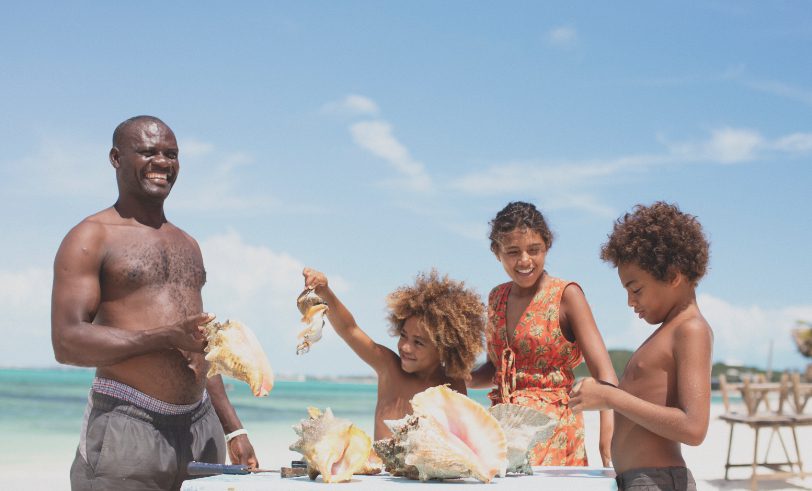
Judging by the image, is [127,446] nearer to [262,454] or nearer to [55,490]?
[55,490]

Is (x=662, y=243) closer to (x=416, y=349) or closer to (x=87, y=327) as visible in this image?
(x=416, y=349)

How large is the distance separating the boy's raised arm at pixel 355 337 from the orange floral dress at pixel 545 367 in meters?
0.54

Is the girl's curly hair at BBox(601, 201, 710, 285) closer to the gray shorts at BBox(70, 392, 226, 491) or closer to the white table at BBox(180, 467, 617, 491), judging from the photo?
the white table at BBox(180, 467, 617, 491)

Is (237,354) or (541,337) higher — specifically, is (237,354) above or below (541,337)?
below

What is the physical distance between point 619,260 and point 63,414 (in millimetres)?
25349

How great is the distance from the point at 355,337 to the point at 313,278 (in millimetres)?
399

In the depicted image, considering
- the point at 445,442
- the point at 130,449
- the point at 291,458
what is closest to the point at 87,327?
the point at 130,449

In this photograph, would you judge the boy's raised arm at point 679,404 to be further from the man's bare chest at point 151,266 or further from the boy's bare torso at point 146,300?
the man's bare chest at point 151,266

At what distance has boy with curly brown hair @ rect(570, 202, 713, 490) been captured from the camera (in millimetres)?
2660

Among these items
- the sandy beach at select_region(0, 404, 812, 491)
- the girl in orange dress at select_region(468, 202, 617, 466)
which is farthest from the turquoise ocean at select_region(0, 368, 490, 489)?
the girl in orange dress at select_region(468, 202, 617, 466)

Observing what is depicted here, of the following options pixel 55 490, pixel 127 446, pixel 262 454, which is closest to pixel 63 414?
pixel 262 454

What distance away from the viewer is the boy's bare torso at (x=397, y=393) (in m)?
3.58

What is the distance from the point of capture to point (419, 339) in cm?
359

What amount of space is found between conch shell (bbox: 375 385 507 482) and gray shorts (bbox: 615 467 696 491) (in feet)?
1.38
